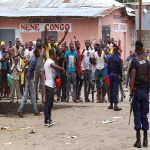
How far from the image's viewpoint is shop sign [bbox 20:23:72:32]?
19828 mm

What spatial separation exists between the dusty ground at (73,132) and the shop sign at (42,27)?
10.7 metres

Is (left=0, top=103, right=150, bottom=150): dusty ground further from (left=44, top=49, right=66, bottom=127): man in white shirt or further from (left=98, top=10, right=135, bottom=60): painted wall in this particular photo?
(left=98, top=10, right=135, bottom=60): painted wall

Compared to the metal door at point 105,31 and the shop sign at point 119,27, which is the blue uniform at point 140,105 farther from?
the shop sign at point 119,27

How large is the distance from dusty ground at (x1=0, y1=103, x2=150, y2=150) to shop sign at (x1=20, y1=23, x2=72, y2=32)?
35.0 feet

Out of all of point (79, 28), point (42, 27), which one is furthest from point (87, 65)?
point (42, 27)

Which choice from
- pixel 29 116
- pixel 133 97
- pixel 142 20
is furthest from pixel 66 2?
pixel 133 97

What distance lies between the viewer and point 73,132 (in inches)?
288

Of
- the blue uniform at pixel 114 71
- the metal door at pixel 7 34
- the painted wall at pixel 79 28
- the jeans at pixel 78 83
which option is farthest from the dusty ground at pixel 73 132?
the metal door at pixel 7 34

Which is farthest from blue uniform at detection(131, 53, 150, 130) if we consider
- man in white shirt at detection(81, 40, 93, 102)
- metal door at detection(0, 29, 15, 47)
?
metal door at detection(0, 29, 15, 47)

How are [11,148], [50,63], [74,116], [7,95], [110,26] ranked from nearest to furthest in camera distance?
1. [11,148]
2. [50,63]
3. [74,116]
4. [7,95]
5. [110,26]

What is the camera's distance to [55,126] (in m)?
8.06

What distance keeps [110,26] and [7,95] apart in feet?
33.2

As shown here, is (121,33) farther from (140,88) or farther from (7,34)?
(140,88)

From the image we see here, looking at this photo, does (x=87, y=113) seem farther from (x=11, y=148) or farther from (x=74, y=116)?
(x=11, y=148)
